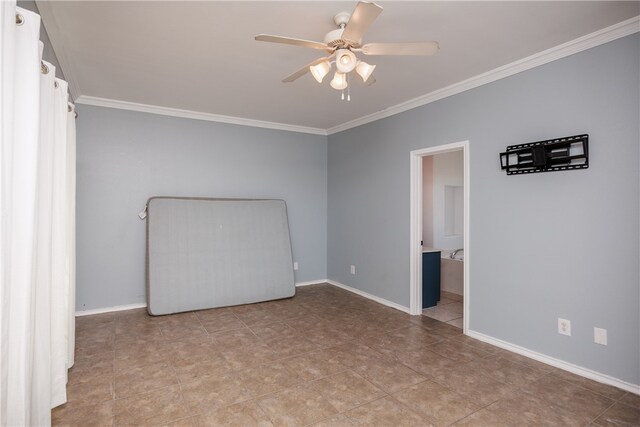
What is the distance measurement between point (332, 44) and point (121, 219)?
3509mm

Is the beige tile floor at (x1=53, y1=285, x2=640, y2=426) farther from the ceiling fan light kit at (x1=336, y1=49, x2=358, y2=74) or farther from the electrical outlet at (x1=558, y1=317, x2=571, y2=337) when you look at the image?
the ceiling fan light kit at (x1=336, y1=49, x2=358, y2=74)

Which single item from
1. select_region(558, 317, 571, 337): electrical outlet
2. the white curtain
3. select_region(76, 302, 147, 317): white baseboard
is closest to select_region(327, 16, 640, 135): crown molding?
select_region(558, 317, 571, 337): electrical outlet

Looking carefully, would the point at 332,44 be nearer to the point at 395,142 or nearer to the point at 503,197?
the point at 503,197

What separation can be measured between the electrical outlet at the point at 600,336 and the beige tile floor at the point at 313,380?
0.31 m

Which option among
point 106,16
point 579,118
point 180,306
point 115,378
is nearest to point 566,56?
point 579,118

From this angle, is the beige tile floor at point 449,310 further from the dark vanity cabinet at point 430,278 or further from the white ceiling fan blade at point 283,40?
the white ceiling fan blade at point 283,40

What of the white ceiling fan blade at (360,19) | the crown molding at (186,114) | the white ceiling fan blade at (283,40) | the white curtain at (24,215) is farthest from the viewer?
the crown molding at (186,114)

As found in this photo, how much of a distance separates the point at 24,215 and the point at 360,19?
6.20ft

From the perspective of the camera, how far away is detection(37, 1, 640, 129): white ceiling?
7.28 feet

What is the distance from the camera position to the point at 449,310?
14.4ft

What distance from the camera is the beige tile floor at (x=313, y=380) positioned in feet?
7.10

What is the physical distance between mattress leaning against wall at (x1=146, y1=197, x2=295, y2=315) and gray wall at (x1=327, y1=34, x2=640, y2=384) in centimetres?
239

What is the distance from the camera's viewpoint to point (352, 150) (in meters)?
5.17

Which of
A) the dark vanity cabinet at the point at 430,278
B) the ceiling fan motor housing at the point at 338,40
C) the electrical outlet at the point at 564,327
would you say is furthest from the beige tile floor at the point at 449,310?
the ceiling fan motor housing at the point at 338,40
